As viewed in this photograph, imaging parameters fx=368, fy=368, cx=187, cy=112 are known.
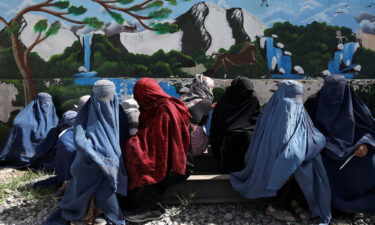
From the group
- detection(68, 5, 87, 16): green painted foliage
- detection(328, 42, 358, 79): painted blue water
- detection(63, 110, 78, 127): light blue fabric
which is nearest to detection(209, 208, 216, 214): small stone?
detection(63, 110, 78, 127): light blue fabric

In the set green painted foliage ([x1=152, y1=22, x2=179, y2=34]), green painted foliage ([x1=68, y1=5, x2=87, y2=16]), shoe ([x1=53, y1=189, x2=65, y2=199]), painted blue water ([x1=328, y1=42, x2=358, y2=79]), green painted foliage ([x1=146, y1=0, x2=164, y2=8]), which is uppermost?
green painted foliage ([x1=146, y1=0, x2=164, y2=8])

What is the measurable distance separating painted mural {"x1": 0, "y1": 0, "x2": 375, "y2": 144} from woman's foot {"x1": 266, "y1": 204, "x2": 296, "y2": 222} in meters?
2.64

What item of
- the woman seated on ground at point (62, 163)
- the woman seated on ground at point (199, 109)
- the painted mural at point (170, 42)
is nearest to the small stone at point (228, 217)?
the woman seated on ground at point (199, 109)

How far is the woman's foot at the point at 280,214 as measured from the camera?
291 cm

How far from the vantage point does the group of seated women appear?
2822mm

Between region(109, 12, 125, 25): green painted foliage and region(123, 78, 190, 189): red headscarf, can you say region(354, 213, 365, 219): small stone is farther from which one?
region(109, 12, 125, 25): green painted foliage

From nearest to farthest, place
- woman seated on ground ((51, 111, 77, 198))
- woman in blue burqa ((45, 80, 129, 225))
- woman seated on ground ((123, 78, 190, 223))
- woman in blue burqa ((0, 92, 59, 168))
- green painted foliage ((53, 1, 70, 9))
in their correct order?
woman in blue burqa ((45, 80, 129, 225))
woman seated on ground ((123, 78, 190, 223))
woman seated on ground ((51, 111, 77, 198))
woman in blue burqa ((0, 92, 59, 168))
green painted foliage ((53, 1, 70, 9))

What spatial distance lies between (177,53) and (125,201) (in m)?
2.72

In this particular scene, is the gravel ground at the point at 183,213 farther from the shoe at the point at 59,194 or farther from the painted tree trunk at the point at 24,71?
the painted tree trunk at the point at 24,71

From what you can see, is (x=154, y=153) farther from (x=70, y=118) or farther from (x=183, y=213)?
(x=70, y=118)

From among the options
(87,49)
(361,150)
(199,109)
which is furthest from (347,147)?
(87,49)

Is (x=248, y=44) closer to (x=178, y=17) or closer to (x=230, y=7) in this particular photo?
(x=230, y=7)

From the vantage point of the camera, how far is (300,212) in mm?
2939

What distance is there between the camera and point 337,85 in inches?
120
